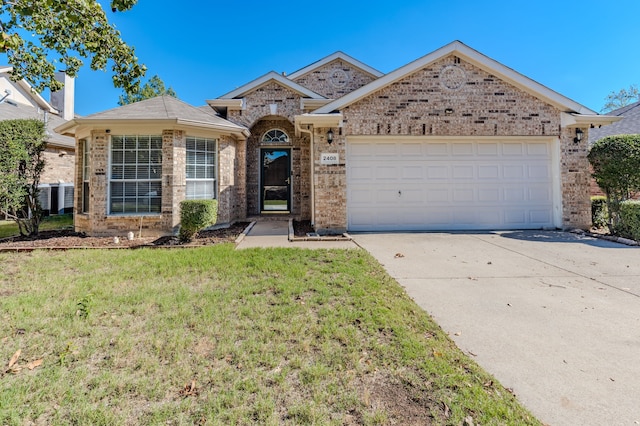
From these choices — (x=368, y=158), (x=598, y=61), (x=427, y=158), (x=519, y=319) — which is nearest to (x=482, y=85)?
(x=427, y=158)

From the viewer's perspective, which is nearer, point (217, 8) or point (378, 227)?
point (378, 227)

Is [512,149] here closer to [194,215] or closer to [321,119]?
[321,119]

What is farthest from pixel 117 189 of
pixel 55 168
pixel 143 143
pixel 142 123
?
pixel 55 168

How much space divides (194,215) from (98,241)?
2740mm

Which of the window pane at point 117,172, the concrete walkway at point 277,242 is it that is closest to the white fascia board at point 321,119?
the concrete walkway at point 277,242

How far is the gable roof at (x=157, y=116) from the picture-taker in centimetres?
802

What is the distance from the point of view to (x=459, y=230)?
903 centimetres

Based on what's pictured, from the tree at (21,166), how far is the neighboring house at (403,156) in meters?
0.96

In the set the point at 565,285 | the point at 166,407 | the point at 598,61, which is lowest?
the point at 166,407

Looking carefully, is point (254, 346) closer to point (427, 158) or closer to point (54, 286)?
point (54, 286)

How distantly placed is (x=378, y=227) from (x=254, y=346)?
6.68 m

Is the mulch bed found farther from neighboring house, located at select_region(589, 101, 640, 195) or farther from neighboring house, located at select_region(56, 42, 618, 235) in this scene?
neighboring house, located at select_region(589, 101, 640, 195)

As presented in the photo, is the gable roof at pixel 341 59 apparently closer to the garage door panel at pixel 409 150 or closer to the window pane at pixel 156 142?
the garage door panel at pixel 409 150

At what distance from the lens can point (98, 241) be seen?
7.70 metres
